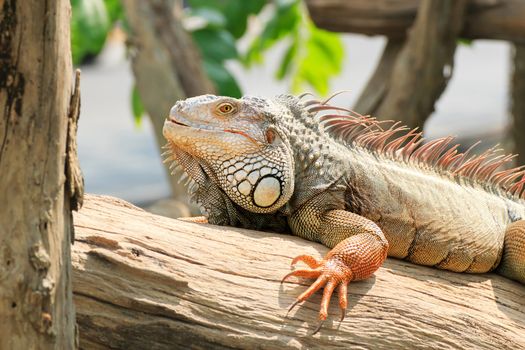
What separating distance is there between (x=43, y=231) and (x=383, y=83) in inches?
211

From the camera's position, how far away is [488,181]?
15.6ft

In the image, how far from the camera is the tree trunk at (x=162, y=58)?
772 centimetres

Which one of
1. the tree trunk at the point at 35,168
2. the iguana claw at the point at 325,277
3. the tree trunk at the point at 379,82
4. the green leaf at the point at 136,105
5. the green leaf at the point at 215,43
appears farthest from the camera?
the green leaf at the point at 136,105

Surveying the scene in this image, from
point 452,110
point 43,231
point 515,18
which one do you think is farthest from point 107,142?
point 43,231

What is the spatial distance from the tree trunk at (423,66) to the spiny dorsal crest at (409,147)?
2451mm

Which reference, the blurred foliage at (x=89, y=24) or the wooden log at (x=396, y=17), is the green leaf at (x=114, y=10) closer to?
the blurred foliage at (x=89, y=24)

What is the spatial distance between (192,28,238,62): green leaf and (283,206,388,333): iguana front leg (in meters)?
4.60

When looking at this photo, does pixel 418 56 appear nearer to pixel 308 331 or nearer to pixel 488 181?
pixel 488 181

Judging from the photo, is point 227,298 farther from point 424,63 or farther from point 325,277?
point 424,63

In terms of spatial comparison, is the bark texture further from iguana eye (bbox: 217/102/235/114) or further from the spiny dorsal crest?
iguana eye (bbox: 217/102/235/114)

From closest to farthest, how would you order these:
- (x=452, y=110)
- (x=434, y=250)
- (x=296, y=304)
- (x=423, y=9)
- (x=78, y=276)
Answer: (x=78, y=276) → (x=296, y=304) → (x=434, y=250) → (x=423, y=9) → (x=452, y=110)

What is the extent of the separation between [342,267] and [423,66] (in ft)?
12.6

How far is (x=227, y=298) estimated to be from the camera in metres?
3.53

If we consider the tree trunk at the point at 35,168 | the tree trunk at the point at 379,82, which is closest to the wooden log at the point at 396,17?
the tree trunk at the point at 379,82
